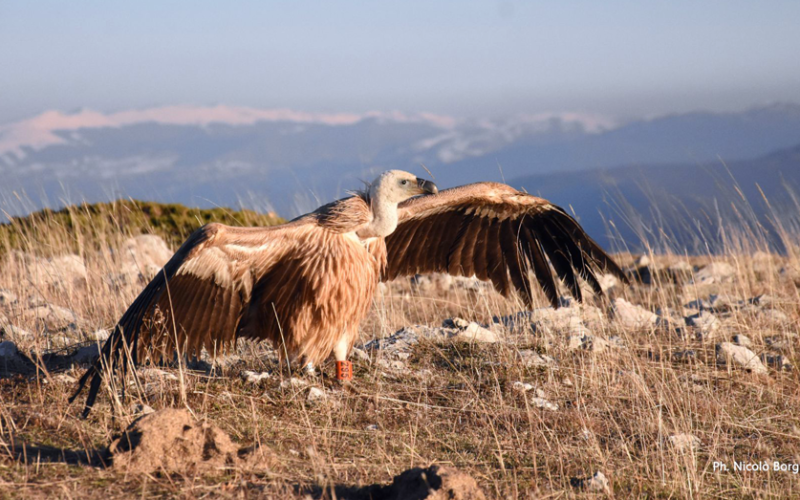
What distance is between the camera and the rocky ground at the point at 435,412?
350 cm

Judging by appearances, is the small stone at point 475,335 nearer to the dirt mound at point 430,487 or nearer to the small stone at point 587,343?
the small stone at point 587,343

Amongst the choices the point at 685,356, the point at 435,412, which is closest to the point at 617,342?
the point at 685,356

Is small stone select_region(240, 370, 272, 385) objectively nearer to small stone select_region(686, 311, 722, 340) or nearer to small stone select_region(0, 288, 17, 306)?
small stone select_region(0, 288, 17, 306)

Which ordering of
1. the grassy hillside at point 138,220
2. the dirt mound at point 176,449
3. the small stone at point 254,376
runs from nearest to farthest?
the dirt mound at point 176,449 < the small stone at point 254,376 < the grassy hillside at point 138,220

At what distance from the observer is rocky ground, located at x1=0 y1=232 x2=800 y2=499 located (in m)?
3.50

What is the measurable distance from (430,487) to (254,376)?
7.33 ft

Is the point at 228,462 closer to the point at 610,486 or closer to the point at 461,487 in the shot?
the point at 461,487

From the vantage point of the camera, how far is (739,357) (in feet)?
19.5

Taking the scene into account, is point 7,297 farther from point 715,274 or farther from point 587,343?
point 715,274

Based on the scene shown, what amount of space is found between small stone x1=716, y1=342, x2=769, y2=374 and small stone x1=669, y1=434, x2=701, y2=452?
65.3 inches

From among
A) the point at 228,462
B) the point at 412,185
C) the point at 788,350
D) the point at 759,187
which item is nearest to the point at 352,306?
the point at 412,185

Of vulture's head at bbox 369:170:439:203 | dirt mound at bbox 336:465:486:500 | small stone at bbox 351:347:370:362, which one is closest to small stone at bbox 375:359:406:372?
small stone at bbox 351:347:370:362

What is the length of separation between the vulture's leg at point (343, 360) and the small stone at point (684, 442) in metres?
2.12

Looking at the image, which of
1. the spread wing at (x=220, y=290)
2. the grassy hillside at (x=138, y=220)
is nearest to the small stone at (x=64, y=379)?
the spread wing at (x=220, y=290)
